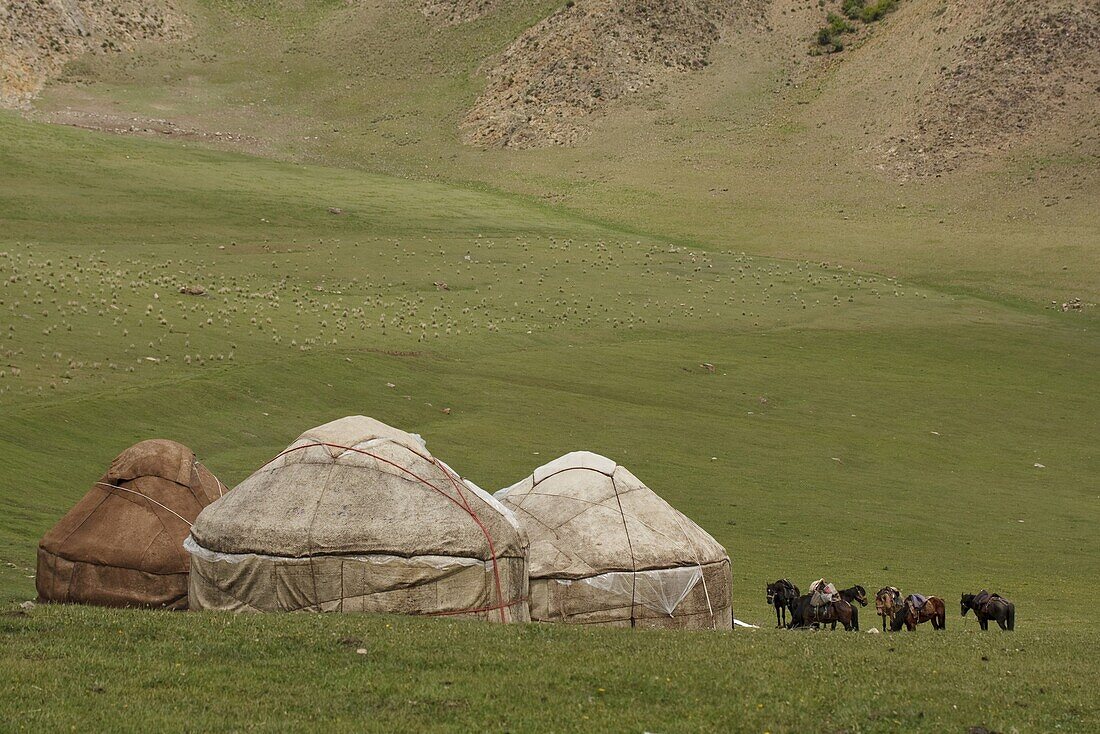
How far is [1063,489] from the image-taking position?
3647 cm

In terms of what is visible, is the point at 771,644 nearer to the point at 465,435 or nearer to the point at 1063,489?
the point at 465,435

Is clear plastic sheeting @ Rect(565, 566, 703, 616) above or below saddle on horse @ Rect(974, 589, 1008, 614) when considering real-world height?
above

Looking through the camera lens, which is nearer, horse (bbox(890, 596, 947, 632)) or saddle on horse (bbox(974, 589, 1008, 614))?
horse (bbox(890, 596, 947, 632))

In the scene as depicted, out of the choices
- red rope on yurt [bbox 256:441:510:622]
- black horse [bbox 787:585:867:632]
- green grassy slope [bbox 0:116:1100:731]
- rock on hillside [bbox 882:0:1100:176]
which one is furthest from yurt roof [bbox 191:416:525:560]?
rock on hillside [bbox 882:0:1100:176]

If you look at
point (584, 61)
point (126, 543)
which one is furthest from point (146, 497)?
point (584, 61)

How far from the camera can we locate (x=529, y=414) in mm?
38281

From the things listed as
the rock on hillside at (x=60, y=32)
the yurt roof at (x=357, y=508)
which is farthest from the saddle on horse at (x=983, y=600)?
the rock on hillside at (x=60, y=32)

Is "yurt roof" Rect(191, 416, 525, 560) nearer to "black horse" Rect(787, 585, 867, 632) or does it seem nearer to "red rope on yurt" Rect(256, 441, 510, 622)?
"red rope on yurt" Rect(256, 441, 510, 622)

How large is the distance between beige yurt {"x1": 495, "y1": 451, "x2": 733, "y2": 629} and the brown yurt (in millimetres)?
4706

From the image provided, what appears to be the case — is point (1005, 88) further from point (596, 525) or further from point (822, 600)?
point (596, 525)

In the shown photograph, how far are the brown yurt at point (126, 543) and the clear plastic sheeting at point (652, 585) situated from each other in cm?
542

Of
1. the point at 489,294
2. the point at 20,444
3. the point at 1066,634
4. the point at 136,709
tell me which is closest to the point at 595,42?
the point at 489,294

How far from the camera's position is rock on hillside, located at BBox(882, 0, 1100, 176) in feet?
282

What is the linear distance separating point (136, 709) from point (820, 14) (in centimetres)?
10759
